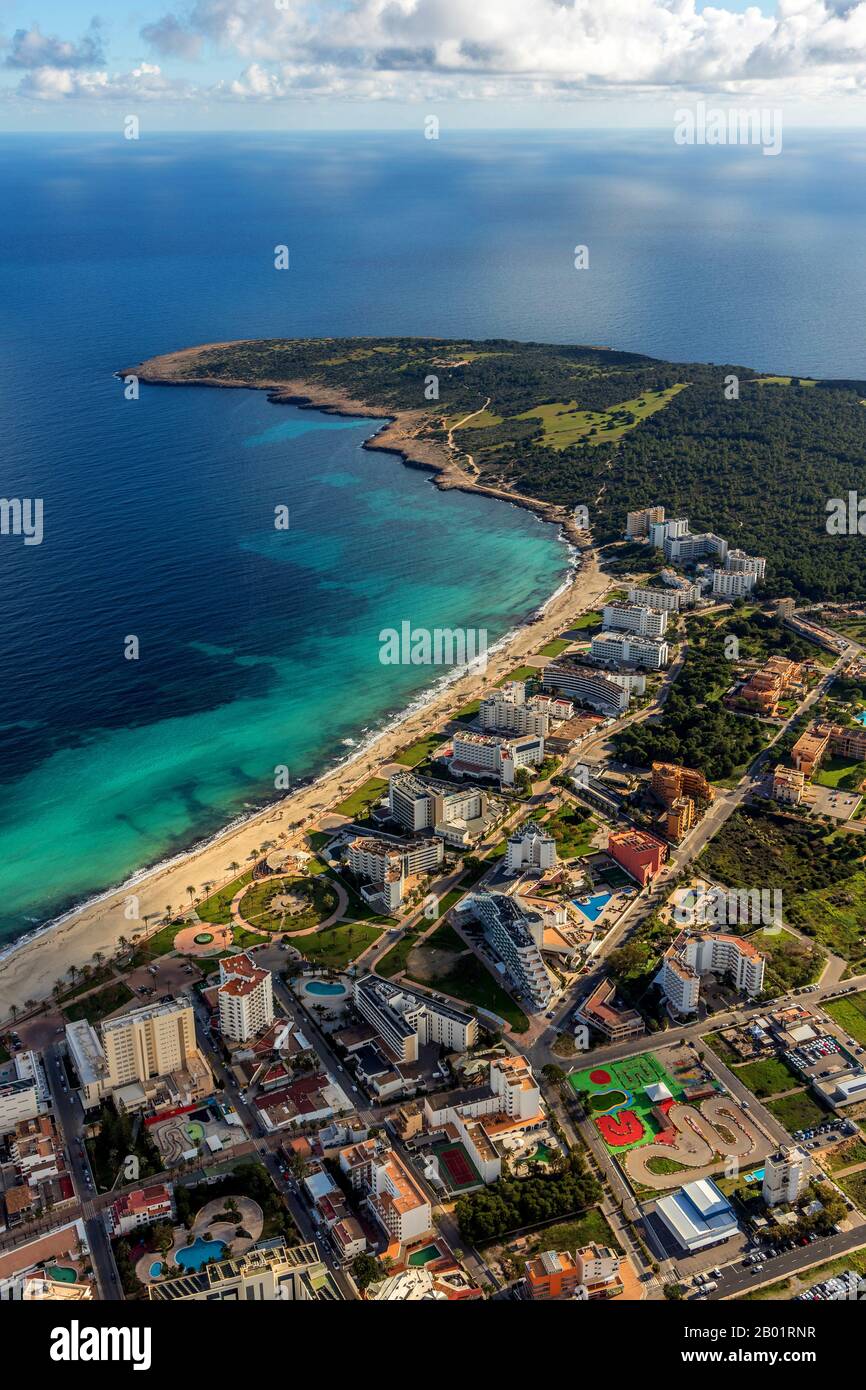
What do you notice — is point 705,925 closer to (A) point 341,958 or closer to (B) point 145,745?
(A) point 341,958

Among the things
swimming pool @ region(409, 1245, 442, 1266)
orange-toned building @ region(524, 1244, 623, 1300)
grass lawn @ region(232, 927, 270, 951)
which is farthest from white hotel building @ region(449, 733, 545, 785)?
orange-toned building @ region(524, 1244, 623, 1300)

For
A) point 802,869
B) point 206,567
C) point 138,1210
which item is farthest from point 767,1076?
point 206,567

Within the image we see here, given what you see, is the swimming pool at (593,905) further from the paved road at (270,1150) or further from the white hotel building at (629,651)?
the white hotel building at (629,651)

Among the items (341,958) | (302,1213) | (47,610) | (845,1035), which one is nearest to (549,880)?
(341,958)

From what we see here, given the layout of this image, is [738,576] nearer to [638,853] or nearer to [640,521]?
[640,521]

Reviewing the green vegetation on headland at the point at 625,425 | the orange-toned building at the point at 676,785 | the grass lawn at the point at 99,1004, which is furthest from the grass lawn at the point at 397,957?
the green vegetation on headland at the point at 625,425
